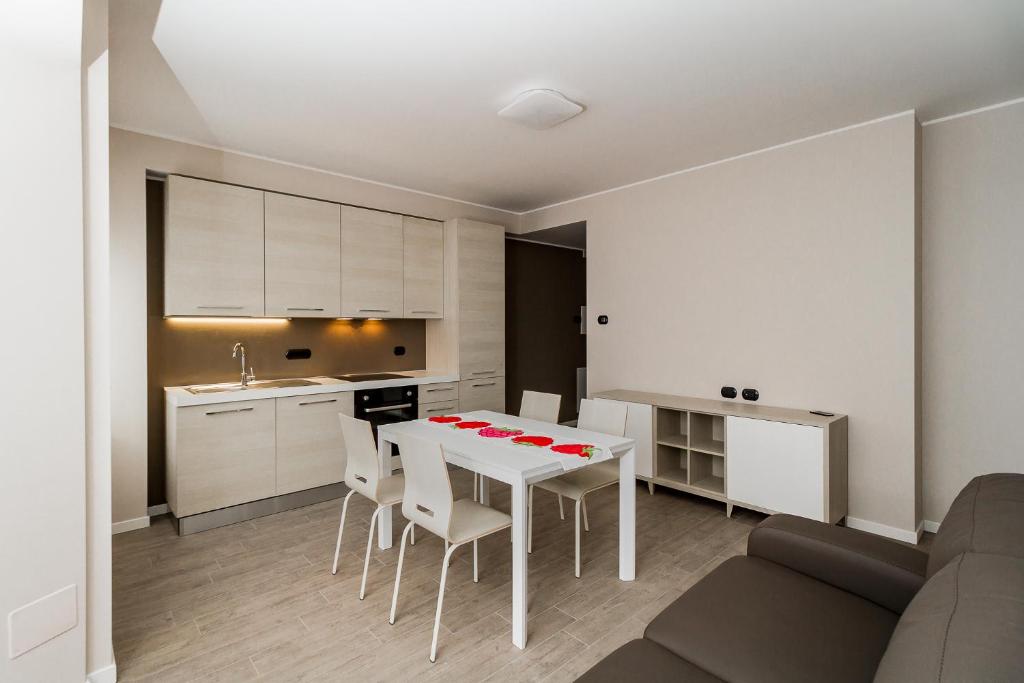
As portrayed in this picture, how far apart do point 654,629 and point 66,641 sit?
2061 millimetres

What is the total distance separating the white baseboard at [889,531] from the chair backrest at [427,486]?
9.57 ft

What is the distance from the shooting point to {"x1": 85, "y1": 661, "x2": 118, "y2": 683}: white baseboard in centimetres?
189

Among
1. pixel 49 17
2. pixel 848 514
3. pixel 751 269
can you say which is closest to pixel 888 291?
pixel 751 269

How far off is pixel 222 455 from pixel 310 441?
2.01 ft

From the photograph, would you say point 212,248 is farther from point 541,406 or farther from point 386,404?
point 541,406

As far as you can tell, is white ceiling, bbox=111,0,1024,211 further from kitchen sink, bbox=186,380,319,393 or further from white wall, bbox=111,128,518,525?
kitchen sink, bbox=186,380,319,393

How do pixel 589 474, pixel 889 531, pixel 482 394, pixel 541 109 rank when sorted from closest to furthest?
1. pixel 541 109
2. pixel 589 474
3. pixel 889 531
4. pixel 482 394

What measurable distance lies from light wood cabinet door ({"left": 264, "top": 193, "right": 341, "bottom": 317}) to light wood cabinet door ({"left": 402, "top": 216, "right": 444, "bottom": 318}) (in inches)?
27.6

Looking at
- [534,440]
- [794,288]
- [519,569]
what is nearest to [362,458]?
[534,440]

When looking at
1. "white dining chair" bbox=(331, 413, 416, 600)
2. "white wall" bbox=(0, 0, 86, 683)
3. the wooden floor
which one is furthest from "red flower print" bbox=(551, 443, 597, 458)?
"white wall" bbox=(0, 0, 86, 683)

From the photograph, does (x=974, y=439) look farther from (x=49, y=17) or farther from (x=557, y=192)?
(x=49, y=17)

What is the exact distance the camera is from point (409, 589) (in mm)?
2660

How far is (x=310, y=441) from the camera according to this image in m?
3.91

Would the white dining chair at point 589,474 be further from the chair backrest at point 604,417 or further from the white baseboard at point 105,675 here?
the white baseboard at point 105,675
